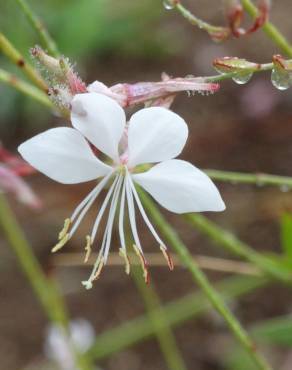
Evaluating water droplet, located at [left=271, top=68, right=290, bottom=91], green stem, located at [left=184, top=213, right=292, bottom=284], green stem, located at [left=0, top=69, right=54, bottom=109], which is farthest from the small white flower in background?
water droplet, located at [left=271, top=68, right=290, bottom=91]

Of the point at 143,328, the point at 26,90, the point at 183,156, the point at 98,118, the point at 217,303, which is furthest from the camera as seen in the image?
the point at 183,156

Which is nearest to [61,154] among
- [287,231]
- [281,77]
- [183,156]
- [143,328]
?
[281,77]

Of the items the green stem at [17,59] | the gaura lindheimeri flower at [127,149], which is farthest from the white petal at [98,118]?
the green stem at [17,59]

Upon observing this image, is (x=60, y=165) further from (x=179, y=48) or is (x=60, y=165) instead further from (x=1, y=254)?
Answer: (x=179, y=48)

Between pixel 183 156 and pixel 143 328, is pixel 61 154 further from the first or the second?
pixel 183 156

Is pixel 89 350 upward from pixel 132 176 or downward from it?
downward

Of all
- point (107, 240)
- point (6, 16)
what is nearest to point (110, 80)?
point (6, 16)
